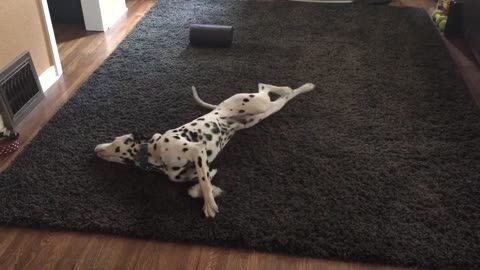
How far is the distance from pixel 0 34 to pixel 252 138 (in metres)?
1.37

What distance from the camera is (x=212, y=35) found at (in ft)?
10.4

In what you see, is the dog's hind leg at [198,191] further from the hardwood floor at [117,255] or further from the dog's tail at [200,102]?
the dog's tail at [200,102]

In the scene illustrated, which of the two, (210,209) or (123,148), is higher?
(123,148)

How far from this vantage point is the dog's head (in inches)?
76.7

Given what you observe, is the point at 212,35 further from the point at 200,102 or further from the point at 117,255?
the point at 117,255

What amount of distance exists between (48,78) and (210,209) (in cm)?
156

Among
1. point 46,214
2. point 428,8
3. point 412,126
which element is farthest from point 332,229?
point 428,8

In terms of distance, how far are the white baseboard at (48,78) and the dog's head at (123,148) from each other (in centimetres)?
93

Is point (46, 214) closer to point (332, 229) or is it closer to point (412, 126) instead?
point (332, 229)

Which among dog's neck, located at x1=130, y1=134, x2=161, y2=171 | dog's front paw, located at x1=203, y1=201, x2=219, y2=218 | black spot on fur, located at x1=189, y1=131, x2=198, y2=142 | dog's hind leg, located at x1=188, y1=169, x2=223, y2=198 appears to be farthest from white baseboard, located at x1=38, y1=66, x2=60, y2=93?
dog's front paw, located at x1=203, y1=201, x2=219, y2=218

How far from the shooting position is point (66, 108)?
8.18ft

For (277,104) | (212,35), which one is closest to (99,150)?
(277,104)

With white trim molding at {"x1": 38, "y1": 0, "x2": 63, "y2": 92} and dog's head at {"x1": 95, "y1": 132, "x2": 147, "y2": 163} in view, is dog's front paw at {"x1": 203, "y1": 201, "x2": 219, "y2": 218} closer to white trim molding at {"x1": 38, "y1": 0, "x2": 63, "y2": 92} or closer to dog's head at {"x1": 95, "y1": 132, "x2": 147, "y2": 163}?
dog's head at {"x1": 95, "y1": 132, "x2": 147, "y2": 163}

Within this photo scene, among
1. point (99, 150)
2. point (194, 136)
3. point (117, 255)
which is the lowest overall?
point (117, 255)
